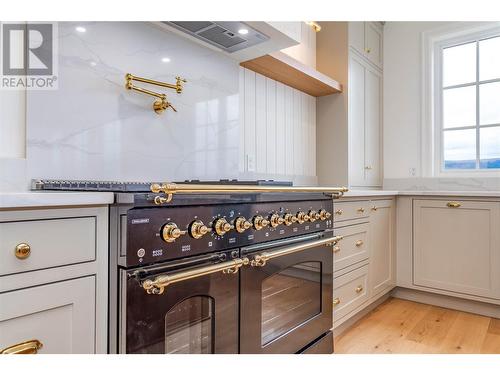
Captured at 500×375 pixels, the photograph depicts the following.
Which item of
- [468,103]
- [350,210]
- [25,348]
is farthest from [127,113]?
[468,103]

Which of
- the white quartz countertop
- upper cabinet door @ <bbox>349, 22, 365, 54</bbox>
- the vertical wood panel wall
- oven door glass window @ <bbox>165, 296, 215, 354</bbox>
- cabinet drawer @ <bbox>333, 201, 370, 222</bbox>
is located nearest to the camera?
the white quartz countertop

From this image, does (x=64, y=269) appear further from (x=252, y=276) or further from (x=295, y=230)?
(x=295, y=230)

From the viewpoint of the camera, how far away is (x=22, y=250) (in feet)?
2.27

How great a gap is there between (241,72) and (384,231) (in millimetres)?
1483

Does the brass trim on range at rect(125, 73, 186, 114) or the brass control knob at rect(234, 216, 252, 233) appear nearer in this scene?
the brass control knob at rect(234, 216, 252, 233)

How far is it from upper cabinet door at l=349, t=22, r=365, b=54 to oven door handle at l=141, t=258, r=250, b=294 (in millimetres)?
2190

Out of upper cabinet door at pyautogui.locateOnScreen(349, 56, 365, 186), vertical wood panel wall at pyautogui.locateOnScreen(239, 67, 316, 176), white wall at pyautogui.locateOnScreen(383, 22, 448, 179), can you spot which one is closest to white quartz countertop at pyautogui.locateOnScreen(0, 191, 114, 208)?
vertical wood panel wall at pyautogui.locateOnScreen(239, 67, 316, 176)

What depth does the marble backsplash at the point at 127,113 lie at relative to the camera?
1.20 metres

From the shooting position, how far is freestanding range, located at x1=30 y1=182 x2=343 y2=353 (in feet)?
2.69

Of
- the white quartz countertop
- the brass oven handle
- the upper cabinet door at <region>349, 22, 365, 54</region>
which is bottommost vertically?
the brass oven handle

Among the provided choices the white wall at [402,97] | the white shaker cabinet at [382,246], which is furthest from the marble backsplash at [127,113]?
the white wall at [402,97]

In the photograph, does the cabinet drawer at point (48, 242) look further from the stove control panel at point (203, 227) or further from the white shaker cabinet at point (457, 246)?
the white shaker cabinet at point (457, 246)

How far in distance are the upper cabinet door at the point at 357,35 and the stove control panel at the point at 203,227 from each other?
1.80 meters

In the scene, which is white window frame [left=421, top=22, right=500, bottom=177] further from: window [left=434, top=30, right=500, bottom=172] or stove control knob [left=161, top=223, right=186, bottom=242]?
stove control knob [left=161, top=223, right=186, bottom=242]
